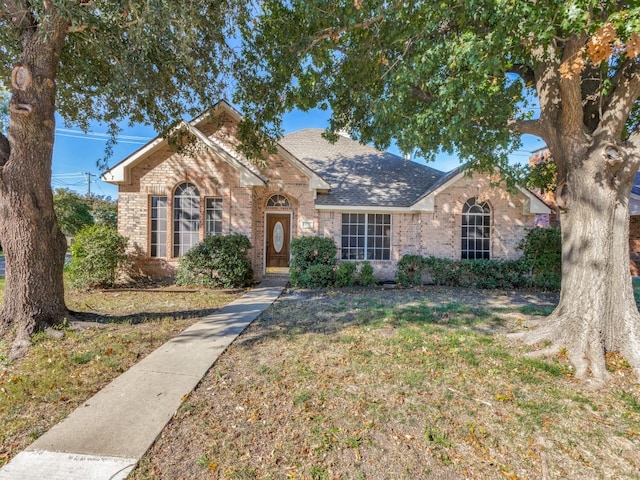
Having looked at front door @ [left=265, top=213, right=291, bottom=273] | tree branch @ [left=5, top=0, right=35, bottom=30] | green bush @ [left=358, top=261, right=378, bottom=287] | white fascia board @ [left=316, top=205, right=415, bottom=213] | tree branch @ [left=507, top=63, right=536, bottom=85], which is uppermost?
tree branch @ [left=5, top=0, right=35, bottom=30]

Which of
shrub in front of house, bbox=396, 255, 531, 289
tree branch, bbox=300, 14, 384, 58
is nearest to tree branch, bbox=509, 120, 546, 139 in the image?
tree branch, bbox=300, 14, 384, 58

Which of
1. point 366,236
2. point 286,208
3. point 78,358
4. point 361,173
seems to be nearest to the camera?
point 78,358

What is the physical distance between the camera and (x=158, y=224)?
11.3m

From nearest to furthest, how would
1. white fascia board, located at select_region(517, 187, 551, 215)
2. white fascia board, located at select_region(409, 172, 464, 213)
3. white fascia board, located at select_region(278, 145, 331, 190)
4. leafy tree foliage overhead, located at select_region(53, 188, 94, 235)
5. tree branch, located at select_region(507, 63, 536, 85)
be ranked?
tree branch, located at select_region(507, 63, 536, 85)
white fascia board, located at select_region(517, 187, 551, 215)
white fascia board, located at select_region(409, 172, 464, 213)
white fascia board, located at select_region(278, 145, 331, 190)
leafy tree foliage overhead, located at select_region(53, 188, 94, 235)

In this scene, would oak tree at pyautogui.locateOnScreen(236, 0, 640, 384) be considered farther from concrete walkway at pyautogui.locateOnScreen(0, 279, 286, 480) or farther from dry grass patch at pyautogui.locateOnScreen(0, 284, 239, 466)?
dry grass patch at pyautogui.locateOnScreen(0, 284, 239, 466)

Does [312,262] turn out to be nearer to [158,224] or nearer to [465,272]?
[465,272]

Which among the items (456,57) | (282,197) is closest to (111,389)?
(456,57)

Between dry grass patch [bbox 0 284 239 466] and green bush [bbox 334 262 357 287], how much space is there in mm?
4064

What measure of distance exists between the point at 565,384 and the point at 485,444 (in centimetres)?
199

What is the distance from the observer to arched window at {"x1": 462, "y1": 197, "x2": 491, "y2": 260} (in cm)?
1189

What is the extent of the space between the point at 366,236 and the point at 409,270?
2.27m

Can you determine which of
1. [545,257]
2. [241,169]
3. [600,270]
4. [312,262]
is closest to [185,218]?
[241,169]

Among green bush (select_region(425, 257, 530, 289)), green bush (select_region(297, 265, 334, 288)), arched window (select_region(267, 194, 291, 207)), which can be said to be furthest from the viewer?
arched window (select_region(267, 194, 291, 207))

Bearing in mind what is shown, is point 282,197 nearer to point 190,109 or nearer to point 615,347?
point 190,109
